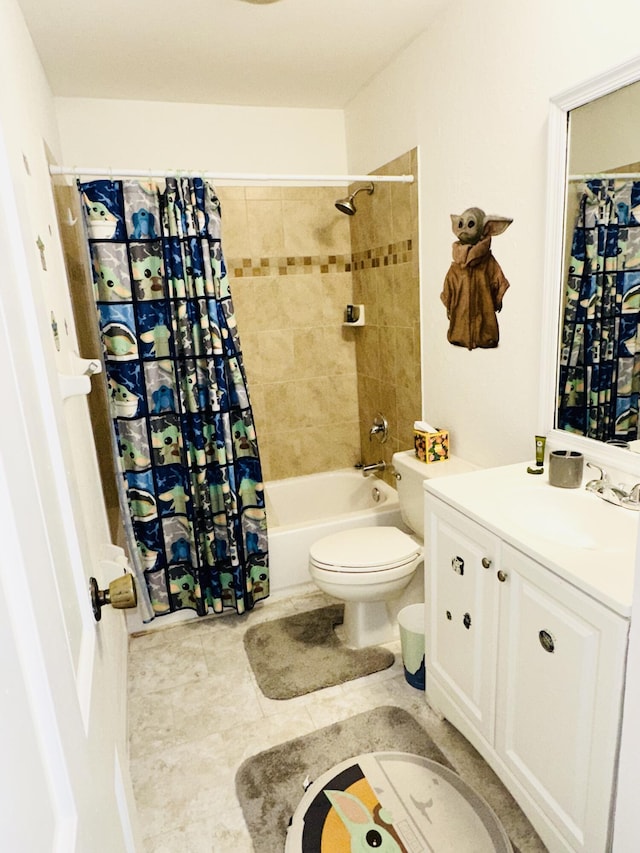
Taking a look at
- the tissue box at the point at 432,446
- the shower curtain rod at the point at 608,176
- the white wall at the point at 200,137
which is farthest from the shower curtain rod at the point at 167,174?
the tissue box at the point at 432,446

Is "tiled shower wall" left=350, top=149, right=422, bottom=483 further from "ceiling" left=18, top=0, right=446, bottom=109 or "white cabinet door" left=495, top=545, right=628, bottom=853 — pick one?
"white cabinet door" left=495, top=545, right=628, bottom=853

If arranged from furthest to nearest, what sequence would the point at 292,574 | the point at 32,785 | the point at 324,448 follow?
the point at 324,448, the point at 292,574, the point at 32,785

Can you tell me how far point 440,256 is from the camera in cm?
230

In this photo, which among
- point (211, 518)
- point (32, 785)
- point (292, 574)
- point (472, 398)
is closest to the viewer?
point (32, 785)

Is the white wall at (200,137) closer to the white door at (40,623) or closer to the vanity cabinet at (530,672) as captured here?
the vanity cabinet at (530,672)

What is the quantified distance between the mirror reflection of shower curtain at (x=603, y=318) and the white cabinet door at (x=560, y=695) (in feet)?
1.91

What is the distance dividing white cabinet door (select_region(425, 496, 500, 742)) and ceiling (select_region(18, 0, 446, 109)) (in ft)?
5.99

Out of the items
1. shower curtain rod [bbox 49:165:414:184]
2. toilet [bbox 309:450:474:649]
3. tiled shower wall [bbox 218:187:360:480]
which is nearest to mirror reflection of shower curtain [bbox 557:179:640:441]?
toilet [bbox 309:450:474:649]

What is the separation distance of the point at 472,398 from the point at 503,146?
3.04 ft

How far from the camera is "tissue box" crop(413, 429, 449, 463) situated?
2.29 m

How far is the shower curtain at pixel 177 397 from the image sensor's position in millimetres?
2172

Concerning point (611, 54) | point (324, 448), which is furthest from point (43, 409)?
point (324, 448)

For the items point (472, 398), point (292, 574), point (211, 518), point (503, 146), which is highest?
point (503, 146)

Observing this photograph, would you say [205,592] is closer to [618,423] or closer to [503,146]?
[618,423]
